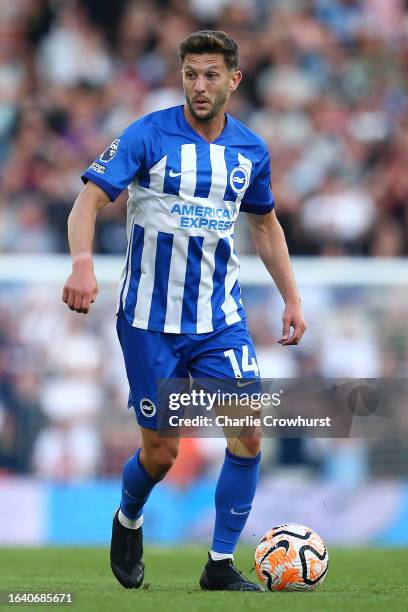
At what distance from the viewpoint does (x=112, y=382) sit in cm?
1048

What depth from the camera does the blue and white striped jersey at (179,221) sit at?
529 cm

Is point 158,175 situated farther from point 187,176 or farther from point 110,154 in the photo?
point 110,154

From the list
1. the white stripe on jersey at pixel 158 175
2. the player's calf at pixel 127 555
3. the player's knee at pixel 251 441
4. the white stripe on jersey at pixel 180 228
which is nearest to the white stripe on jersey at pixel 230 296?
the white stripe on jersey at pixel 180 228

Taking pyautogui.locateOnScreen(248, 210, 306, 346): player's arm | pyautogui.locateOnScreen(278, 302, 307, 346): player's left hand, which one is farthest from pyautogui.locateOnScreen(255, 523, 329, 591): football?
pyautogui.locateOnScreen(248, 210, 306, 346): player's arm

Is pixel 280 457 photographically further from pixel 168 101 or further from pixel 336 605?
pixel 336 605

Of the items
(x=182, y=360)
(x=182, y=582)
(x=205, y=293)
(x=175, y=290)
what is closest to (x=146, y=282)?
(x=175, y=290)

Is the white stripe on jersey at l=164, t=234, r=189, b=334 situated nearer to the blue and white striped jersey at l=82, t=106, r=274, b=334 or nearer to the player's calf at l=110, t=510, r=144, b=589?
the blue and white striped jersey at l=82, t=106, r=274, b=334

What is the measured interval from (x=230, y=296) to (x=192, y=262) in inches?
10.1

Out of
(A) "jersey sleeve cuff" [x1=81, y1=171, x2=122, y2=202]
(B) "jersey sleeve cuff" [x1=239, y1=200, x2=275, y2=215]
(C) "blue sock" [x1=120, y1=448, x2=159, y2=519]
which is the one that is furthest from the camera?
(B) "jersey sleeve cuff" [x1=239, y1=200, x2=275, y2=215]

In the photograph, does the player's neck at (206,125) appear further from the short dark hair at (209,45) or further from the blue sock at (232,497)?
the blue sock at (232,497)

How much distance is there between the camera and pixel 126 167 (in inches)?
204

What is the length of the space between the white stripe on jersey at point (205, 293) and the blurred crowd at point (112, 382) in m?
4.93

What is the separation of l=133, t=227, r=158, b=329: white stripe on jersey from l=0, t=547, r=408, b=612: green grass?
1174 millimetres

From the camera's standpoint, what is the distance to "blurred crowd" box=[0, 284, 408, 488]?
33.8 ft
